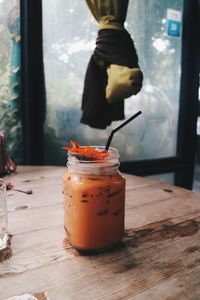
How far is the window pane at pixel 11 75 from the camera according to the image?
7.03ft

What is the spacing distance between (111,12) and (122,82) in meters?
0.56

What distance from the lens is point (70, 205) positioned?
2.02 ft

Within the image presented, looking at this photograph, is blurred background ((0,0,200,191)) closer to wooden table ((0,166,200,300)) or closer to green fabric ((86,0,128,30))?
green fabric ((86,0,128,30))

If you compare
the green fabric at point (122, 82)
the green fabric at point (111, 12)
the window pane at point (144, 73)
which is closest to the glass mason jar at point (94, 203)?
the green fabric at point (122, 82)

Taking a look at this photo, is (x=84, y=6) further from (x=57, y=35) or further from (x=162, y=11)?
(x=162, y=11)

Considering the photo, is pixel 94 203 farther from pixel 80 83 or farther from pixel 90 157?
pixel 80 83

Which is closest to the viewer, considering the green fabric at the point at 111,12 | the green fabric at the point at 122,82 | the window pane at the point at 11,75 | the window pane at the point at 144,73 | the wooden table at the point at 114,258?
the wooden table at the point at 114,258

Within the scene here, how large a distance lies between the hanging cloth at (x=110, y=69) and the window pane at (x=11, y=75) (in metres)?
0.63

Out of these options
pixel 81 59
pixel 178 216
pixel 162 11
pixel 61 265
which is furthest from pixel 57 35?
pixel 61 265

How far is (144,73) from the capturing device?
2.78 metres

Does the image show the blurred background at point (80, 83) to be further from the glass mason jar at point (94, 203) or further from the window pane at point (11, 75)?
the glass mason jar at point (94, 203)

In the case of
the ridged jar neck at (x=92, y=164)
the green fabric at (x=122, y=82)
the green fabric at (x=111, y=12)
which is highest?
the green fabric at (x=111, y=12)

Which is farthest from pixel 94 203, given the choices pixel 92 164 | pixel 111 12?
pixel 111 12

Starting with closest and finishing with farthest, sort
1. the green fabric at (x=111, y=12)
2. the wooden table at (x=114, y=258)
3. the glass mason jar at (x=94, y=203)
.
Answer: the wooden table at (x=114, y=258)
the glass mason jar at (x=94, y=203)
the green fabric at (x=111, y=12)
